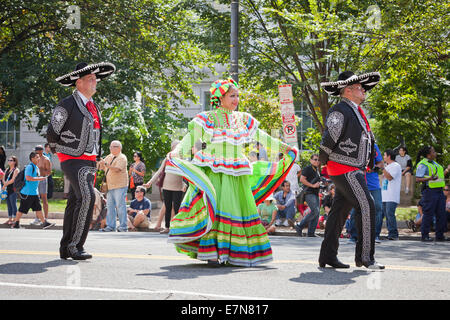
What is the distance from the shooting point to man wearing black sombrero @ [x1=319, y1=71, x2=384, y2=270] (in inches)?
289

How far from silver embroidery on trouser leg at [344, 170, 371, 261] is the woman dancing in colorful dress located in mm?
1012

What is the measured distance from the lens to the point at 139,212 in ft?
53.0

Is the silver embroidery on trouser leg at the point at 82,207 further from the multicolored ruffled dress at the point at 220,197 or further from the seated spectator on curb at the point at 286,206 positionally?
the seated spectator on curb at the point at 286,206

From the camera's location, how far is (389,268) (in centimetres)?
758

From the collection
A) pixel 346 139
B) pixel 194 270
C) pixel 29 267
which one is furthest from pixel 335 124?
pixel 29 267

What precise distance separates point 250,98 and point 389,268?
73.0 ft

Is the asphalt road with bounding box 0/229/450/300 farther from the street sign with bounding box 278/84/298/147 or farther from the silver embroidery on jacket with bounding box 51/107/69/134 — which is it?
the street sign with bounding box 278/84/298/147

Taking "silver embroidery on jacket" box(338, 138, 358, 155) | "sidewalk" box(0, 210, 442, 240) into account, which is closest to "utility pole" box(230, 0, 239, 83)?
"sidewalk" box(0, 210, 442, 240)

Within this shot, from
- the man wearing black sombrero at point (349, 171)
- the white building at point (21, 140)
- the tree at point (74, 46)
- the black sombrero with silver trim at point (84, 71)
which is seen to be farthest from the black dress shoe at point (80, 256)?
the white building at point (21, 140)

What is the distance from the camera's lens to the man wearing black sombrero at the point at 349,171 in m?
7.35

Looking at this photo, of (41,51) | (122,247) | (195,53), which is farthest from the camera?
(195,53)

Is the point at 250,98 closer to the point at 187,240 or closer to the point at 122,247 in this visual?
the point at 122,247

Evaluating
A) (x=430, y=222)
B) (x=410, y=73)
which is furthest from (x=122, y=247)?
(x=410, y=73)

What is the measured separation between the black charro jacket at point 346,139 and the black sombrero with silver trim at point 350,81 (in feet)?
1.02
